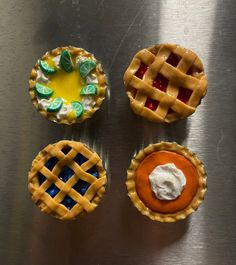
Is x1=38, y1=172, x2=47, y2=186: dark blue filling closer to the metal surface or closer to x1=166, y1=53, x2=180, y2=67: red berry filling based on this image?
the metal surface

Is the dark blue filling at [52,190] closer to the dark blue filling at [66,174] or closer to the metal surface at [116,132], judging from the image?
the dark blue filling at [66,174]

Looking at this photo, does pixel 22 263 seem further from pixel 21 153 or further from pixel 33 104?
pixel 33 104

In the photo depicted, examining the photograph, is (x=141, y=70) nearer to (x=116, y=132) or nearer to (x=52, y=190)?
(x=116, y=132)

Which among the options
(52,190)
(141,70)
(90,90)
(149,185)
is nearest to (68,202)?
(52,190)

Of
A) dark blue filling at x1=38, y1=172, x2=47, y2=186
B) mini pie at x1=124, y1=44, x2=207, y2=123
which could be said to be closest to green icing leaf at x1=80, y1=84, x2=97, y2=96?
mini pie at x1=124, y1=44, x2=207, y2=123

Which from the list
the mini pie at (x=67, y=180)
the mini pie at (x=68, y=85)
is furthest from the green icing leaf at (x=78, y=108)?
the mini pie at (x=67, y=180)

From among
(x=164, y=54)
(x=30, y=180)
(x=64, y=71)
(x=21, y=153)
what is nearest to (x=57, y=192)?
(x=30, y=180)

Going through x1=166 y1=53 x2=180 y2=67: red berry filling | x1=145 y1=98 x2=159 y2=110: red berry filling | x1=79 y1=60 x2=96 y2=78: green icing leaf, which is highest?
x1=166 y1=53 x2=180 y2=67: red berry filling
